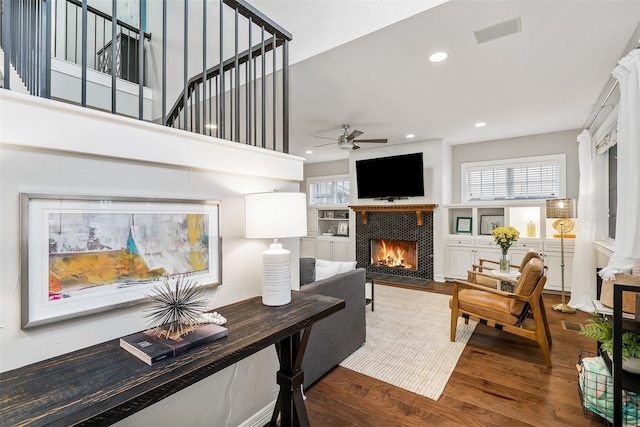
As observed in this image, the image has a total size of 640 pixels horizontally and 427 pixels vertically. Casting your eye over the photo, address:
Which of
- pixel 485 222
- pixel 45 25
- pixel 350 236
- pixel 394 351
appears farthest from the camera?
pixel 350 236

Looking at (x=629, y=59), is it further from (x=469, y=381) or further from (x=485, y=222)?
(x=485, y=222)

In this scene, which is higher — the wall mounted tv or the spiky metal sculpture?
the wall mounted tv

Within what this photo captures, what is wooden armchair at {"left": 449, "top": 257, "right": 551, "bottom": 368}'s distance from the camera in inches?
100

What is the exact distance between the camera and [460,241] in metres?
5.43

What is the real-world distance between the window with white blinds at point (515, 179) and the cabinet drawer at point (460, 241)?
0.88m

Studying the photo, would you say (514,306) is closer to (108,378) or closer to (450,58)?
(450,58)

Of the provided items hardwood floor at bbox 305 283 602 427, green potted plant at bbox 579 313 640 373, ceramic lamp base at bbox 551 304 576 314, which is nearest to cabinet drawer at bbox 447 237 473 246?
ceramic lamp base at bbox 551 304 576 314

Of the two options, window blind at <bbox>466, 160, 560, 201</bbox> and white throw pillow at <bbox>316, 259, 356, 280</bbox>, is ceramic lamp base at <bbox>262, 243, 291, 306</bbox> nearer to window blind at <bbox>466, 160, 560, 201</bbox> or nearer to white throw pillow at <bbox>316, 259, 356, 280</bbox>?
white throw pillow at <bbox>316, 259, 356, 280</bbox>

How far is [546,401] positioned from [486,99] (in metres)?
3.05

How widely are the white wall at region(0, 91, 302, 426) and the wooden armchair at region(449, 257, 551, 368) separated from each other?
1967mm

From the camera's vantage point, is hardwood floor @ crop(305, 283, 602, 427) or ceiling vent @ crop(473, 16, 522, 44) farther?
ceiling vent @ crop(473, 16, 522, 44)

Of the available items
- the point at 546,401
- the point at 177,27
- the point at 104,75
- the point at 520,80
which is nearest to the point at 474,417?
the point at 546,401

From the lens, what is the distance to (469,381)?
2.32m

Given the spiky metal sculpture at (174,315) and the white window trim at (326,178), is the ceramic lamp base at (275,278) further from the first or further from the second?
the white window trim at (326,178)
